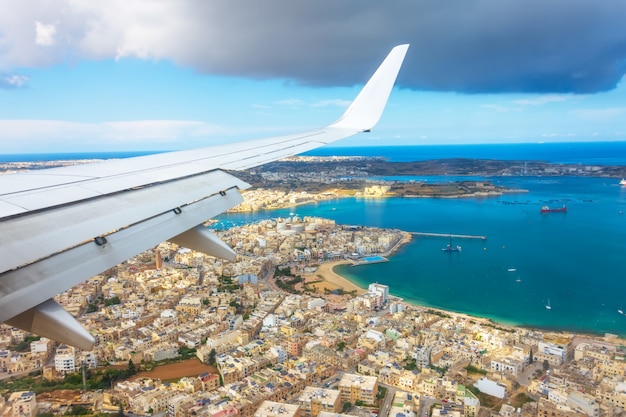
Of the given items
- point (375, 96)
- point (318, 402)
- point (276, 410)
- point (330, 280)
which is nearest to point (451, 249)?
point (330, 280)

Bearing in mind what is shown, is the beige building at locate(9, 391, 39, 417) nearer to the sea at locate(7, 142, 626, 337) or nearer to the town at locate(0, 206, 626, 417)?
the town at locate(0, 206, 626, 417)

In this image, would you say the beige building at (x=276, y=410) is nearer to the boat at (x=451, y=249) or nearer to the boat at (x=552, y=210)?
the boat at (x=451, y=249)

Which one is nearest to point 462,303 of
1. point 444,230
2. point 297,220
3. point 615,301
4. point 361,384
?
point 615,301

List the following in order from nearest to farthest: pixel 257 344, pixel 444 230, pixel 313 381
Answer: pixel 313 381 < pixel 257 344 < pixel 444 230

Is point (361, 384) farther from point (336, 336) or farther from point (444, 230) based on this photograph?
point (444, 230)

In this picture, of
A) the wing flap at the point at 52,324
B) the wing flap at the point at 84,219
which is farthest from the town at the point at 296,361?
the wing flap at the point at 52,324

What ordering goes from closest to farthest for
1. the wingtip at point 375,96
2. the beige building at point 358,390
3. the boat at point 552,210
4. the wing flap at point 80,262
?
the wing flap at point 80,262 → the wingtip at point 375,96 → the beige building at point 358,390 → the boat at point 552,210

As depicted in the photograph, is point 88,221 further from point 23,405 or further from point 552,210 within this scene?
point 552,210
